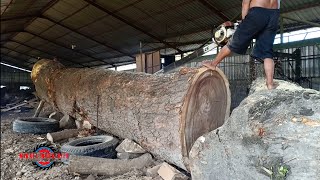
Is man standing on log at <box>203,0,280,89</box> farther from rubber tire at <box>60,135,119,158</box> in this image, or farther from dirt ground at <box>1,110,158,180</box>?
rubber tire at <box>60,135,119,158</box>

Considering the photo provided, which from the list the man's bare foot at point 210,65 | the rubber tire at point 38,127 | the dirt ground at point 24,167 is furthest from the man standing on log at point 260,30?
the rubber tire at point 38,127

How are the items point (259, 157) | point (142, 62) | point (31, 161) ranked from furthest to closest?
point (142, 62)
point (31, 161)
point (259, 157)

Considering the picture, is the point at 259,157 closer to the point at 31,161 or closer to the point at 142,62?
the point at 31,161

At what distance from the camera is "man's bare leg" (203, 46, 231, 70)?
113 inches

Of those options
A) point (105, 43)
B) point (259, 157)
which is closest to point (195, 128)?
point (259, 157)

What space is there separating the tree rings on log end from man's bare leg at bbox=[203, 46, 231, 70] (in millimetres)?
60

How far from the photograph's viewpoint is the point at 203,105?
3150 mm

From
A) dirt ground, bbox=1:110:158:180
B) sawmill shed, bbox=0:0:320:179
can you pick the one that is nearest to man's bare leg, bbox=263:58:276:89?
sawmill shed, bbox=0:0:320:179

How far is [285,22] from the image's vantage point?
9.09 meters

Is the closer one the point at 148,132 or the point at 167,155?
the point at 167,155

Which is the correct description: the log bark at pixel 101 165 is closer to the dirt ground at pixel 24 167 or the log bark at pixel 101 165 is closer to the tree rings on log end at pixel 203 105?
the dirt ground at pixel 24 167

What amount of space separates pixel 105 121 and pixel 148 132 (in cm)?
136

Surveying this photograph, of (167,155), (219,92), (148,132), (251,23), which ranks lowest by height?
(167,155)

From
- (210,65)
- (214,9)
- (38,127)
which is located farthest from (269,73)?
(214,9)
